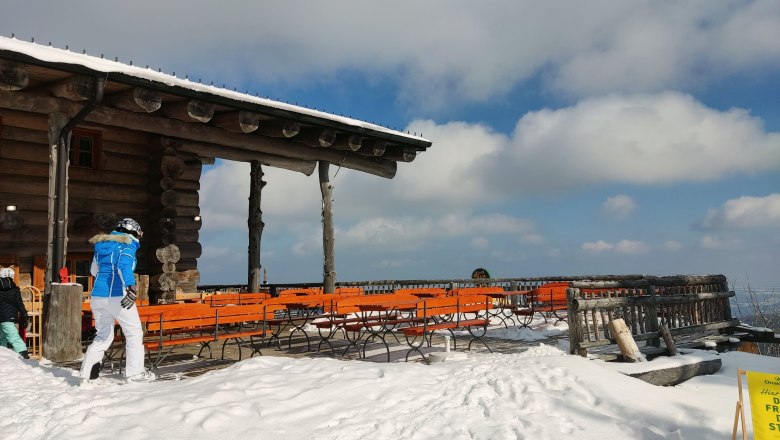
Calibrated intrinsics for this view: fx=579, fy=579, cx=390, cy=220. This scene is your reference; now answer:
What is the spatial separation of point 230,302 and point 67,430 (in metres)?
7.14

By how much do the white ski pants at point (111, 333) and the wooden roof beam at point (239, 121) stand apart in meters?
5.92

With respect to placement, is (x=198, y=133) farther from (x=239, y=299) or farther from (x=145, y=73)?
(x=239, y=299)

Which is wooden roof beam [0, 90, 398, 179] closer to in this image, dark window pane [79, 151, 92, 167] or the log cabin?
the log cabin

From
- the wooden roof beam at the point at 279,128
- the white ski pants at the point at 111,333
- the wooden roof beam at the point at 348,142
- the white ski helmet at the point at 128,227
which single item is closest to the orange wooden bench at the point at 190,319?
the white ski pants at the point at 111,333

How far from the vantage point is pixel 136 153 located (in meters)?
13.7

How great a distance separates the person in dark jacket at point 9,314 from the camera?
8.81 metres

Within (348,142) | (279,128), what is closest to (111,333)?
(279,128)

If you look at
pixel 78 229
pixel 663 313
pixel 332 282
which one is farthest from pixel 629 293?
pixel 78 229

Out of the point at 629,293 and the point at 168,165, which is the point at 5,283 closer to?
the point at 168,165

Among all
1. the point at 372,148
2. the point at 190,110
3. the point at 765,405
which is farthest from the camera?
the point at 372,148

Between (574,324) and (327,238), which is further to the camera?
(327,238)

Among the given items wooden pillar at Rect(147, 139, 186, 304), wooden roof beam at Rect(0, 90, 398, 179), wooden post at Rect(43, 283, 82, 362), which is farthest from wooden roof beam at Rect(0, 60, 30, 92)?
wooden pillar at Rect(147, 139, 186, 304)

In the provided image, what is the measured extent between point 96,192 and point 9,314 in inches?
182

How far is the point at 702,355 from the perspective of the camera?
8914mm
